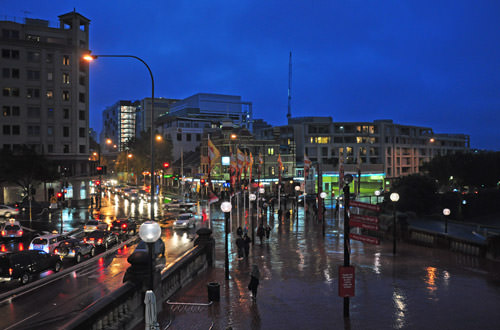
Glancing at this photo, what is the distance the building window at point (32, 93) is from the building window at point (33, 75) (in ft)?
5.48

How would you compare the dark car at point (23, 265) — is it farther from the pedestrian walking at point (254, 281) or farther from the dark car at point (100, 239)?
the pedestrian walking at point (254, 281)

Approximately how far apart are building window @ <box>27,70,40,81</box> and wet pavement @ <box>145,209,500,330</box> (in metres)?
50.1

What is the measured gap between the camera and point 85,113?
219ft

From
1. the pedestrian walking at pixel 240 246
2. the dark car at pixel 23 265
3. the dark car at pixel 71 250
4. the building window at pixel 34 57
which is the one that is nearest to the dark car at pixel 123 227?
the dark car at pixel 71 250

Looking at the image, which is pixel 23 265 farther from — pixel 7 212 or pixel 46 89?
pixel 46 89

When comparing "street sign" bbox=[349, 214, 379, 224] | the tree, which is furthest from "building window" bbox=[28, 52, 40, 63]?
"street sign" bbox=[349, 214, 379, 224]

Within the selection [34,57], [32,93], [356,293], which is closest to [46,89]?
[32,93]

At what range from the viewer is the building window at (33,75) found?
61844 mm

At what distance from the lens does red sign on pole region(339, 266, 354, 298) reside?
13.3m

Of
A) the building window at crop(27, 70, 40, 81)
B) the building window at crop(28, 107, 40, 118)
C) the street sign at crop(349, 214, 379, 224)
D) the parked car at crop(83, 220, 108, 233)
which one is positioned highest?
the building window at crop(27, 70, 40, 81)

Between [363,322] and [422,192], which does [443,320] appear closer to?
[363,322]

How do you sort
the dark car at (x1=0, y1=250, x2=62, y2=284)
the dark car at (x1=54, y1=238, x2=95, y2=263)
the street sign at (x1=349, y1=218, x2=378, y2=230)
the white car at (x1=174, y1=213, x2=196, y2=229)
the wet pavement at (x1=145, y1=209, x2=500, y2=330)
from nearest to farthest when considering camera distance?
the wet pavement at (x1=145, y1=209, x2=500, y2=330), the street sign at (x1=349, y1=218, x2=378, y2=230), the dark car at (x1=0, y1=250, x2=62, y2=284), the dark car at (x1=54, y1=238, x2=95, y2=263), the white car at (x1=174, y1=213, x2=196, y2=229)

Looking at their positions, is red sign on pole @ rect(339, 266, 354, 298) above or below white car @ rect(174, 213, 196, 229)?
above

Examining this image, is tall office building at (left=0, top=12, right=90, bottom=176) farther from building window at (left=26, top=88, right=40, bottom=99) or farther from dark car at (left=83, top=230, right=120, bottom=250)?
dark car at (left=83, top=230, right=120, bottom=250)
